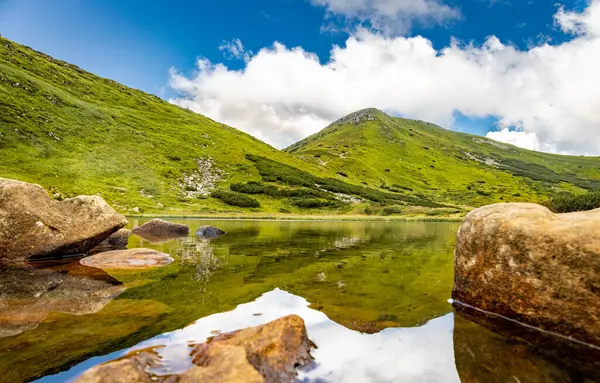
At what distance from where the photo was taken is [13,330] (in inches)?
322

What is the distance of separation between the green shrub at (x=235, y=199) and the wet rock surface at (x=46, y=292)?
74.5 metres

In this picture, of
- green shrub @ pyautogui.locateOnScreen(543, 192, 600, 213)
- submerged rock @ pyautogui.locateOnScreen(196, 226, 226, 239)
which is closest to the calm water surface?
submerged rock @ pyautogui.locateOnScreen(196, 226, 226, 239)

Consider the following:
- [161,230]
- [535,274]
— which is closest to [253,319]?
[535,274]

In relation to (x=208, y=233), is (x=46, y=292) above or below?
above

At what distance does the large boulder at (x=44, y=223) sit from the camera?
17453mm

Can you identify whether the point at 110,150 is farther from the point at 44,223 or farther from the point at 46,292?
the point at 46,292

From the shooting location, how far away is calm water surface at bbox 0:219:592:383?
662 centimetres

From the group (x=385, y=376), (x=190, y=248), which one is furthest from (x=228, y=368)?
(x=190, y=248)

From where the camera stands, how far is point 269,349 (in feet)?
21.0

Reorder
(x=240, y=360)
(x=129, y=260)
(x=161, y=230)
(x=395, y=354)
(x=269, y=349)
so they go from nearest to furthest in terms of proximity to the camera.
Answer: (x=240, y=360) → (x=269, y=349) → (x=395, y=354) → (x=129, y=260) → (x=161, y=230)

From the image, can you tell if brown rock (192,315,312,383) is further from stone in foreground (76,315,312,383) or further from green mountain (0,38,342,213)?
green mountain (0,38,342,213)

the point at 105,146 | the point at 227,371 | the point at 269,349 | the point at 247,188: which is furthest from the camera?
the point at 105,146

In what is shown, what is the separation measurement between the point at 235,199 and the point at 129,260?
7488cm

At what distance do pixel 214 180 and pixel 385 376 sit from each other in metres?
107
